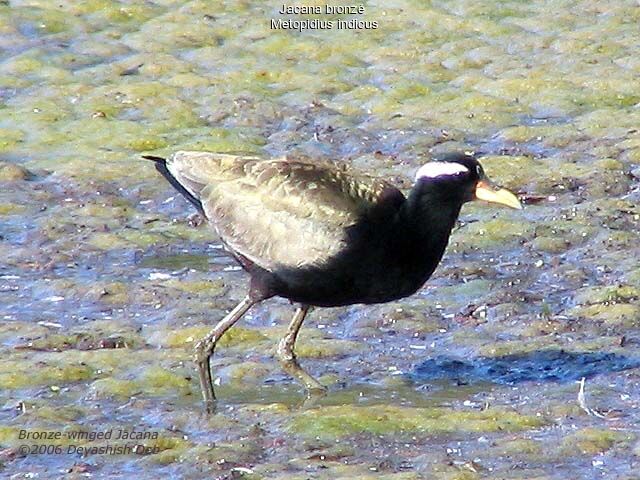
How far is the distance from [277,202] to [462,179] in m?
0.91

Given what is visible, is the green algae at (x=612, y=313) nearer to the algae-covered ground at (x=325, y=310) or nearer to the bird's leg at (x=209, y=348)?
the algae-covered ground at (x=325, y=310)

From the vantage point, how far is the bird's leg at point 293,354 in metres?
7.47

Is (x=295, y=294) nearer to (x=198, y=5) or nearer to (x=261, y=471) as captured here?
(x=261, y=471)

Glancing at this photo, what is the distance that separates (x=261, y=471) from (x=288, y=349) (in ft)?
4.39

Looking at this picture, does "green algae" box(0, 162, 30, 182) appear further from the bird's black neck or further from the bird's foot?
the bird's black neck

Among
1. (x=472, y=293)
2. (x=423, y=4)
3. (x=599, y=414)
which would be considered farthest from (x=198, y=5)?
(x=599, y=414)

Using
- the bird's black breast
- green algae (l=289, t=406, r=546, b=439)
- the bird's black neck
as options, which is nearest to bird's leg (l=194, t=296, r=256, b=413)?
the bird's black breast

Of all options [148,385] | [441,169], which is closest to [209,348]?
[148,385]

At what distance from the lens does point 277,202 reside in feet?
24.8

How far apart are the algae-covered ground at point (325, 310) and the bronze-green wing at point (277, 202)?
2.20 feet

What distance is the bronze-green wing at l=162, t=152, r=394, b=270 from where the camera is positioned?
7219 mm

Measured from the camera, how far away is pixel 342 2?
13.6 meters

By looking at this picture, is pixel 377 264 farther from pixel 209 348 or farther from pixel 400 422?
pixel 209 348

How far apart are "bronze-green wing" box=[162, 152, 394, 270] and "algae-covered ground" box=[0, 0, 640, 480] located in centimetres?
67
